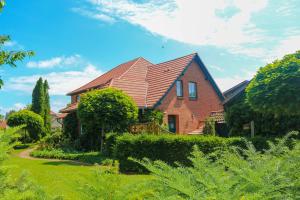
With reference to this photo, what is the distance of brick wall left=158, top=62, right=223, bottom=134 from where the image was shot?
2334 centimetres

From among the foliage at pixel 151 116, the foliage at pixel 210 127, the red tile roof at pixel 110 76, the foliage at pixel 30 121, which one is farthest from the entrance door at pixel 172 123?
the foliage at pixel 30 121

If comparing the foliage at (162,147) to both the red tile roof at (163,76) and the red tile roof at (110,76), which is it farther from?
the red tile roof at (110,76)

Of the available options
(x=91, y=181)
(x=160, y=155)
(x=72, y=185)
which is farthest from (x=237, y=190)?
(x=160, y=155)

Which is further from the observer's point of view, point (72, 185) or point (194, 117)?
point (194, 117)

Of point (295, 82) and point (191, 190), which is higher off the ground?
point (295, 82)

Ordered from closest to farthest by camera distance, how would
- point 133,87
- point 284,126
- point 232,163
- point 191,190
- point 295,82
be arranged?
point 191,190, point 232,163, point 295,82, point 284,126, point 133,87

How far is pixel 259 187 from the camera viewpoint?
1.71 m

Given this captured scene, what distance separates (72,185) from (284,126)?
15.7 m

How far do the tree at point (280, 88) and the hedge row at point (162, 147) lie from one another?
2220 mm

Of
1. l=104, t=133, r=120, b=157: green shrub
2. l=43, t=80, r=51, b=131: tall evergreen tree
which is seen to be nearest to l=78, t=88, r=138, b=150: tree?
l=104, t=133, r=120, b=157: green shrub

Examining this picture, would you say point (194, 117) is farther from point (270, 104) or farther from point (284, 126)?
point (270, 104)

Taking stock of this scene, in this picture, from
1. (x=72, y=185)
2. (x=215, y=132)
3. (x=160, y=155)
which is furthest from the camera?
(x=215, y=132)

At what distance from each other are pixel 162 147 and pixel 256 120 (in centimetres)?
726

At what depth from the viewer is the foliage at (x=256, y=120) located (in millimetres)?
15773
